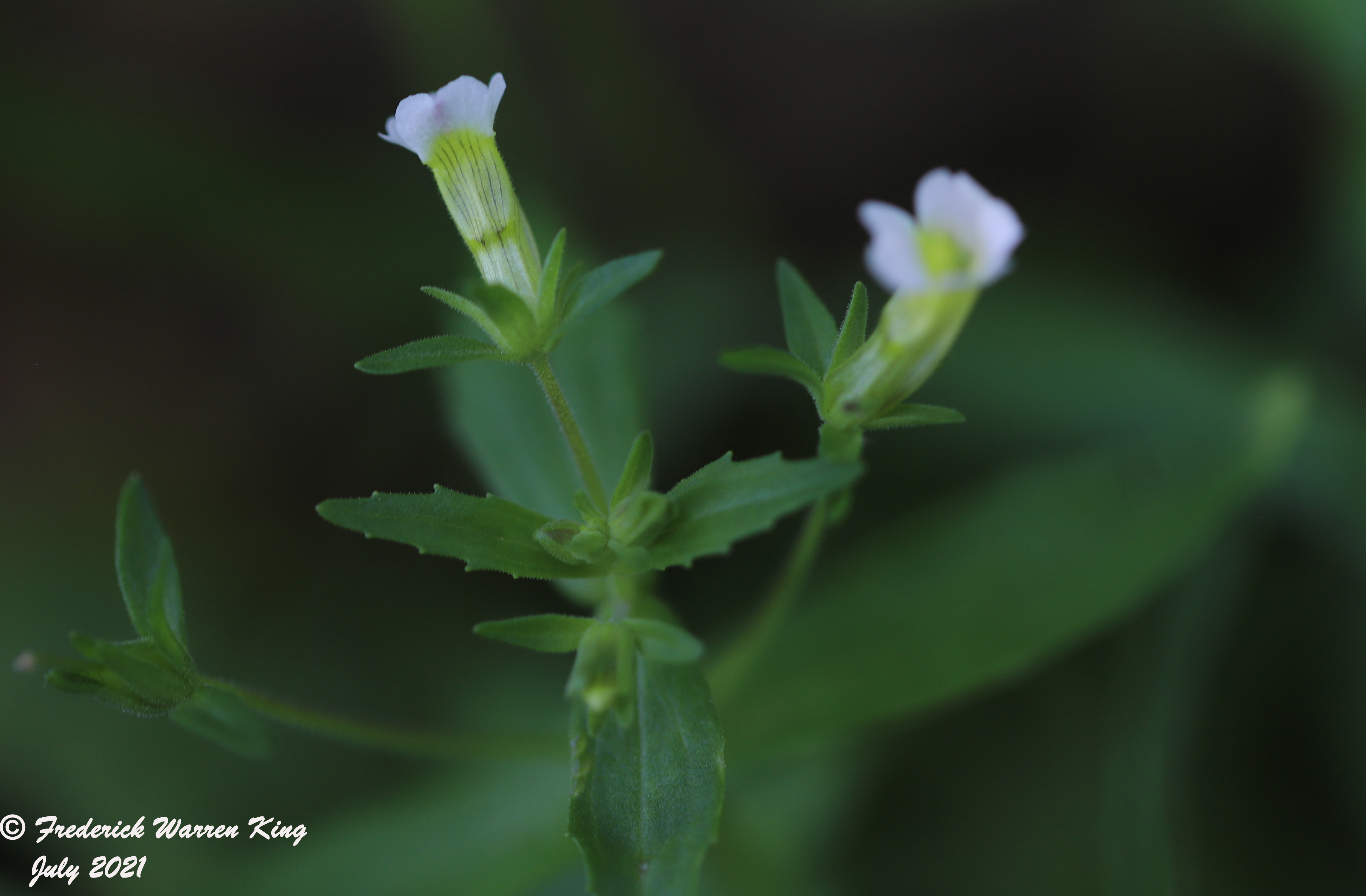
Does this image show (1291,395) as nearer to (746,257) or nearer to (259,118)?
(746,257)

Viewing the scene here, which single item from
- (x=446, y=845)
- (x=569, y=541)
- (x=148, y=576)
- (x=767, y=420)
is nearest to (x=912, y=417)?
(x=569, y=541)

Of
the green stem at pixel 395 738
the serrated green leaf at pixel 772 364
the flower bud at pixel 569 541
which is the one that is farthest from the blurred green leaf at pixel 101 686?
the serrated green leaf at pixel 772 364

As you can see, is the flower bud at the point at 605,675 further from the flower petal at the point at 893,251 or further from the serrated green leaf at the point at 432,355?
the flower petal at the point at 893,251

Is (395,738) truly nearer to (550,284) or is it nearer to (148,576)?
(148,576)

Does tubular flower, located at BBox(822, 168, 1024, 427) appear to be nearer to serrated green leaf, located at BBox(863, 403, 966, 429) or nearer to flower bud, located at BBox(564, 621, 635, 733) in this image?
serrated green leaf, located at BBox(863, 403, 966, 429)

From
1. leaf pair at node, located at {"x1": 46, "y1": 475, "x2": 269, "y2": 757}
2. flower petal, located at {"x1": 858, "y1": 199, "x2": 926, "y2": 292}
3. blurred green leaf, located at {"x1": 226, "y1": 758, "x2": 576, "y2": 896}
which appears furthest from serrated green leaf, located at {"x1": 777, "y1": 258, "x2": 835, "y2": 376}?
blurred green leaf, located at {"x1": 226, "y1": 758, "x2": 576, "y2": 896}

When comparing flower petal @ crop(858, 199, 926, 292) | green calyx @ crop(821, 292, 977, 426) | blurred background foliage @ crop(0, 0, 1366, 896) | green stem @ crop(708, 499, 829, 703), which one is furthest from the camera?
blurred background foliage @ crop(0, 0, 1366, 896)

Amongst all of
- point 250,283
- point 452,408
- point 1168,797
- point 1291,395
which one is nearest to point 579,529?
point 452,408
